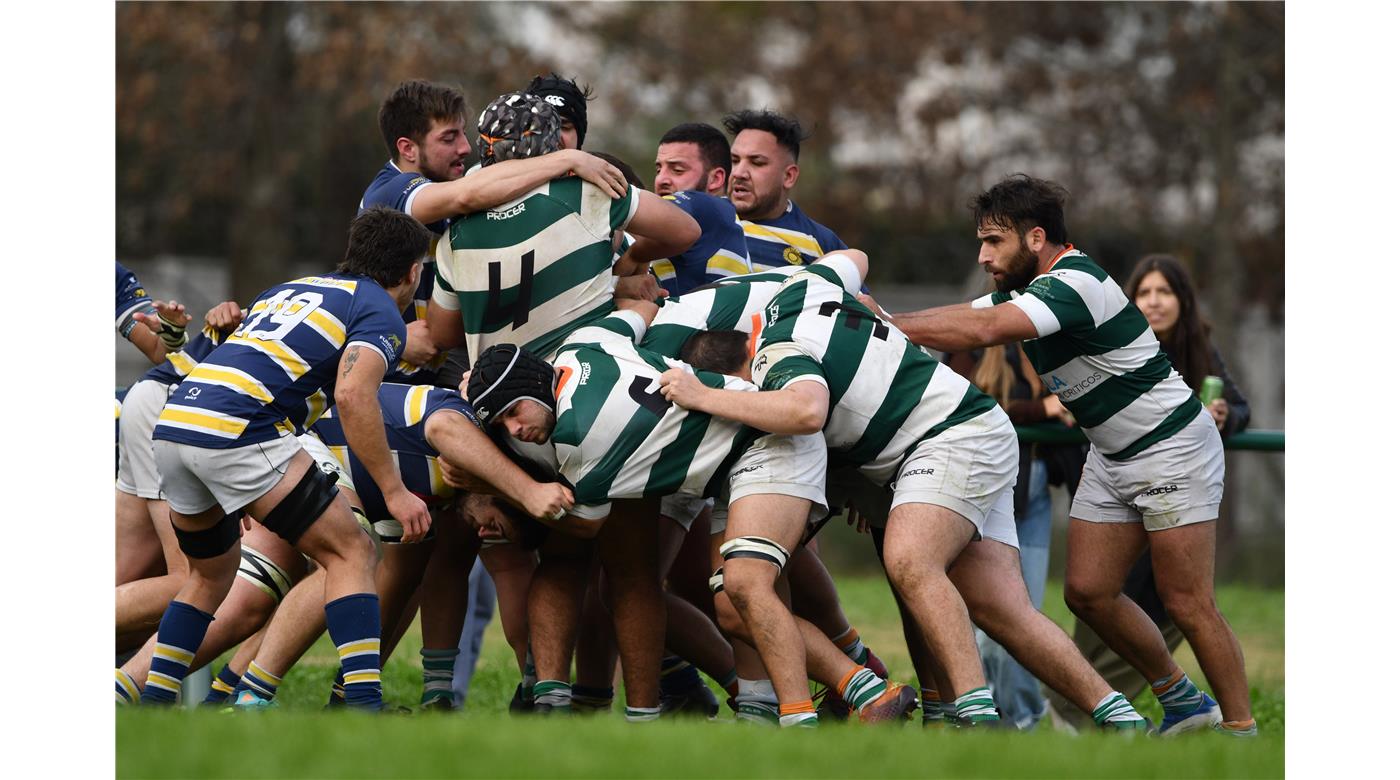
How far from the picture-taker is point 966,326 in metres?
6.36

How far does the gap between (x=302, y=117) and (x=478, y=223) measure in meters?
16.3

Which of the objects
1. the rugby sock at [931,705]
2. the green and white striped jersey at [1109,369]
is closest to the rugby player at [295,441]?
the rugby sock at [931,705]

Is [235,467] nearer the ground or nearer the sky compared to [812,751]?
nearer the sky

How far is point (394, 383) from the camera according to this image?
6.73m

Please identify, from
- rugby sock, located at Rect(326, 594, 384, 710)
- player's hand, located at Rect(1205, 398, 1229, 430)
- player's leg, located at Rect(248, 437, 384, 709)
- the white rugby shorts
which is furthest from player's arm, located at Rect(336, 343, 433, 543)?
player's hand, located at Rect(1205, 398, 1229, 430)

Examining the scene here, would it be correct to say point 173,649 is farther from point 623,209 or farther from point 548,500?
point 623,209

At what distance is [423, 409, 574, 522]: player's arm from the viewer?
18.7ft

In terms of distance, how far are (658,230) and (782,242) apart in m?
1.28

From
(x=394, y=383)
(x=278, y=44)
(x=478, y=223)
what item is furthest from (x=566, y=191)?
(x=278, y=44)

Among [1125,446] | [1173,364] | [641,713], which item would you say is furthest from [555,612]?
[1173,364]

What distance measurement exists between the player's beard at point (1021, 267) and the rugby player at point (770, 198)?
103cm

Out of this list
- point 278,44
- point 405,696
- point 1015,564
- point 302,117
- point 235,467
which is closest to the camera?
point 235,467

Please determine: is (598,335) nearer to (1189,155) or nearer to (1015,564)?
(1015,564)

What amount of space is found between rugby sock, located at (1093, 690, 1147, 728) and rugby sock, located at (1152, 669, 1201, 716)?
0.99 meters
